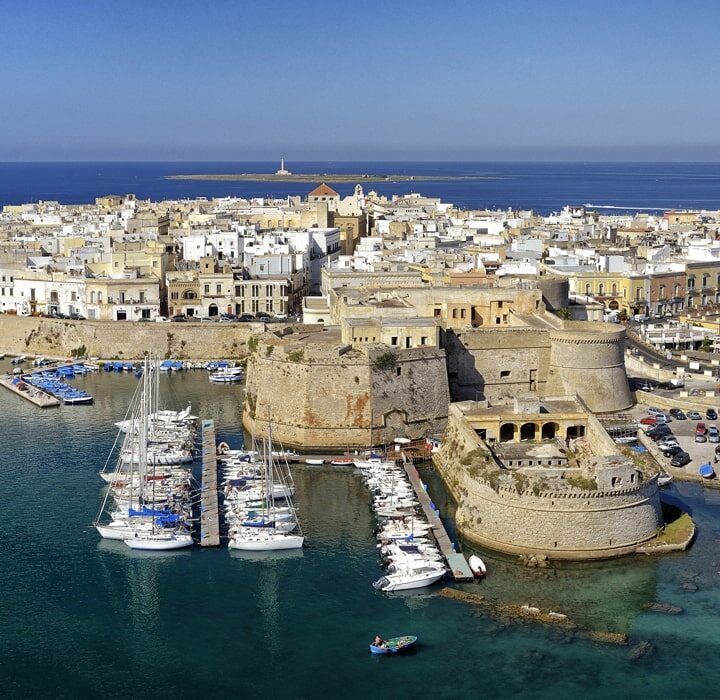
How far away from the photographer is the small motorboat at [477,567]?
20969 millimetres

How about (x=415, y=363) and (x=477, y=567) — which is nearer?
(x=477, y=567)

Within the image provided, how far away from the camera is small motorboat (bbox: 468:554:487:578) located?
20969 mm

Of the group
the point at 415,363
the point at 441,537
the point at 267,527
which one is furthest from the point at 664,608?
the point at 415,363

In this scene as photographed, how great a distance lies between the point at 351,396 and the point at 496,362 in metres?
5.25

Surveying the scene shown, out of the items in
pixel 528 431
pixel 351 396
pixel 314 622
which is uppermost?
pixel 351 396

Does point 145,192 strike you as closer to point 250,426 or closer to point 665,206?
point 665,206

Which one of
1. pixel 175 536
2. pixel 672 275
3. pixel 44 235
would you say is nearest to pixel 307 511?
pixel 175 536

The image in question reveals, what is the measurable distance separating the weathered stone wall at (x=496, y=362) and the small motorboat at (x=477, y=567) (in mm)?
11040

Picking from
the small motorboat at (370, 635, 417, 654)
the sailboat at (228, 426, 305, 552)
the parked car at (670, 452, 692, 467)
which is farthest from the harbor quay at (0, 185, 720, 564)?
the small motorboat at (370, 635, 417, 654)

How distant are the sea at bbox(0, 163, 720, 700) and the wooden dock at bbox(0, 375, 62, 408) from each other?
876 cm

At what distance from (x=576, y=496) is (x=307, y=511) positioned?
20.7ft

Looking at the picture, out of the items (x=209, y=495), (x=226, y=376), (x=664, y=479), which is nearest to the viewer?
(x=209, y=495)

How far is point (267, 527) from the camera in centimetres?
2300

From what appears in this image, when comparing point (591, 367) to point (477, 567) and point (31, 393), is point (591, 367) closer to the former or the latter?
point (477, 567)
